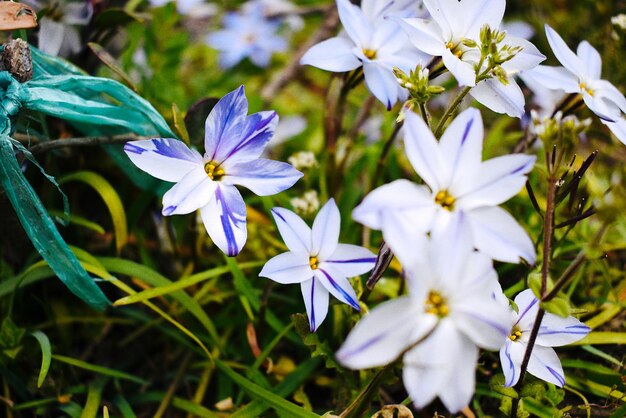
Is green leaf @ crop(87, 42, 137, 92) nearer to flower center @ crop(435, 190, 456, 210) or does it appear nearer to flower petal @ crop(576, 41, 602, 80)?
flower center @ crop(435, 190, 456, 210)

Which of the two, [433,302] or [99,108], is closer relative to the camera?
[433,302]

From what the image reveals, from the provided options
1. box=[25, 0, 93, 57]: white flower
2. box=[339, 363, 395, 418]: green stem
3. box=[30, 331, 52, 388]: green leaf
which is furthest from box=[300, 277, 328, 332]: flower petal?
box=[25, 0, 93, 57]: white flower

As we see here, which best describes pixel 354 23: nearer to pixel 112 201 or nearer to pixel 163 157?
pixel 163 157

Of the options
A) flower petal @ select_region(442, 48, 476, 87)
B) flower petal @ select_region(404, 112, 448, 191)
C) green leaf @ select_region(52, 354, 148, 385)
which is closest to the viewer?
flower petal @ select_region(404, 112, 448, 191)

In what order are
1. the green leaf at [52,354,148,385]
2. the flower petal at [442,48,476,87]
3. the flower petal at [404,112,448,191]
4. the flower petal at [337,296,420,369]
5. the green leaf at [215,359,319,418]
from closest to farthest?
the flower petal at [337,296,420,369] → the flower petal at [404,112,448,191] → the flower petal at [442,48,476,87] → the green leaf at [215,359,319,418] → the green leaf at [52,354,148,385]

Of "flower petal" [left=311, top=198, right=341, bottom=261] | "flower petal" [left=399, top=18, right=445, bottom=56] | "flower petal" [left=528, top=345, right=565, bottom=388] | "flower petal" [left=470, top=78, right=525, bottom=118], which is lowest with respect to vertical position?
"flower petal" [left=528, top=345, right=565, bottom=388]

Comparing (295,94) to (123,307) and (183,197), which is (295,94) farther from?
(183,197)

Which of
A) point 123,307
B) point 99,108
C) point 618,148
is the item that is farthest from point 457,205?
point 618,148

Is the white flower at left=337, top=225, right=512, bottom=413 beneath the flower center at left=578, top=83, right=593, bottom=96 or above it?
beneath
